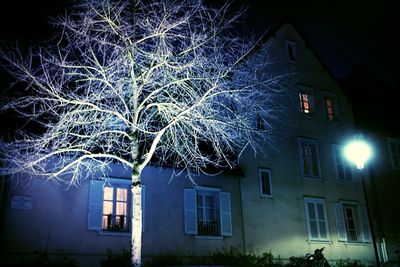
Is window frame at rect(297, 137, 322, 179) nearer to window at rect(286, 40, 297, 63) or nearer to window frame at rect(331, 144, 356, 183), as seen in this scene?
window frame at rect(331, 144, 356, 183)

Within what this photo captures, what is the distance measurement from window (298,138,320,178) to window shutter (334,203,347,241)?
1893 millimetres

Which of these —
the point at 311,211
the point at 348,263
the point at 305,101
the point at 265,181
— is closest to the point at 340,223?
the point at 311,211

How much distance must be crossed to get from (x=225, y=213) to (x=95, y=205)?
541 centimetres

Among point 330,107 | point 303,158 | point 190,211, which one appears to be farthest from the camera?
point 330,107

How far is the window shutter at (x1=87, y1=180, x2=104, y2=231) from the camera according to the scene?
567 inches

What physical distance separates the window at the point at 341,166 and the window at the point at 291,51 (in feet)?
16.7

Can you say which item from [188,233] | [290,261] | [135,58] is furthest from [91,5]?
[290,261]

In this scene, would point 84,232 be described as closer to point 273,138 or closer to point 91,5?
point 91,5

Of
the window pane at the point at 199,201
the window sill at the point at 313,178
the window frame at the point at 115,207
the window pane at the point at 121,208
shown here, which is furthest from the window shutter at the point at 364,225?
the window pane at the point at 121,208

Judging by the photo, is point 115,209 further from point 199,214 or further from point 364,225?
point 364,225

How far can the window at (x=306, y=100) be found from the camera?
22.3 meters

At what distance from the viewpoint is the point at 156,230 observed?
51.3ft

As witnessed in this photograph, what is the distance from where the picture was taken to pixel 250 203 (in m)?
18.3

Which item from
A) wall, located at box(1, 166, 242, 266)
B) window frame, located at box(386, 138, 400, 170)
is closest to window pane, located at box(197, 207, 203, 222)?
wall, located at box(1, 166, 242, 266)
